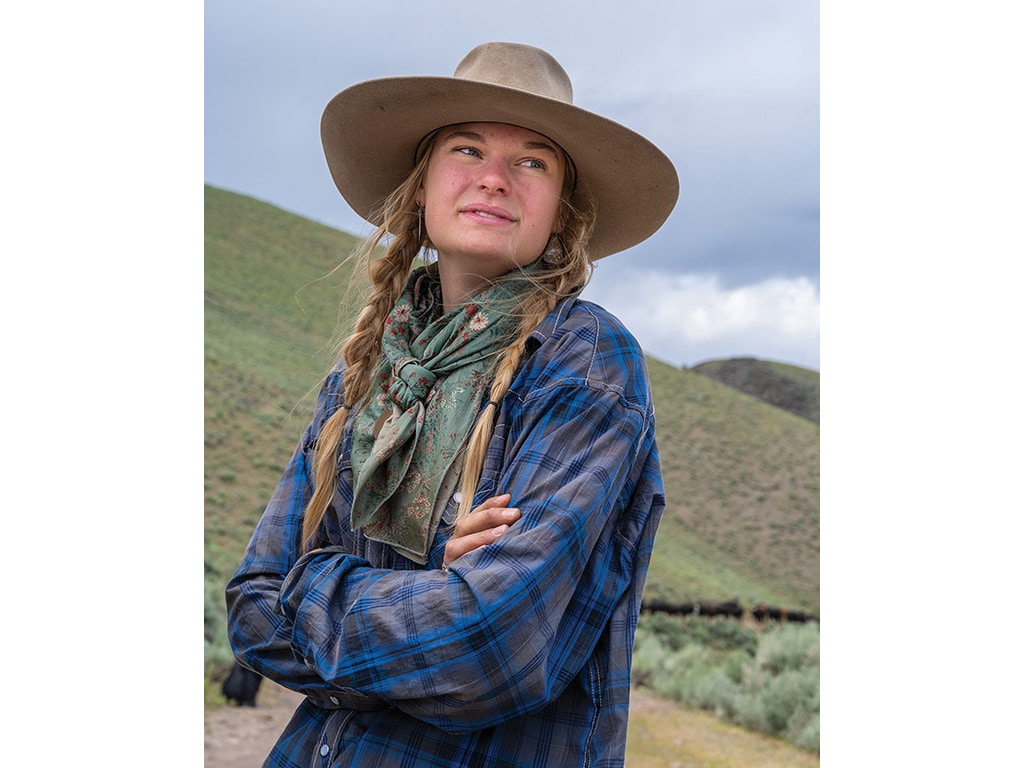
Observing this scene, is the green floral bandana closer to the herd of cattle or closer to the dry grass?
the dry grass

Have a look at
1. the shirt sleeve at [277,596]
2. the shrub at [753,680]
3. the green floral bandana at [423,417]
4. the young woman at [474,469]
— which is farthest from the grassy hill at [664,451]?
the green floral bandana at [423,417]

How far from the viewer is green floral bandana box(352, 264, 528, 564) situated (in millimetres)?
1681

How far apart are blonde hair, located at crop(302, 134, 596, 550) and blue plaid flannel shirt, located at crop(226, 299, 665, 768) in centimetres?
3

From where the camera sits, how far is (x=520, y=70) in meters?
1.78

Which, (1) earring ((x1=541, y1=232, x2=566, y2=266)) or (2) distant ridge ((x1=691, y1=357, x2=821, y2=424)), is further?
(2) distant ridge ((x1=691, y1=357, x2=821, y2=424))

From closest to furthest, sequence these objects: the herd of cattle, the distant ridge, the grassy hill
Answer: the herd of cattle
the grassy hill
the distant ridge

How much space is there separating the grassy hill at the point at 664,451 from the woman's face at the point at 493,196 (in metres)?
6.65

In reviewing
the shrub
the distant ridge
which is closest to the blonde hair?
the shrub

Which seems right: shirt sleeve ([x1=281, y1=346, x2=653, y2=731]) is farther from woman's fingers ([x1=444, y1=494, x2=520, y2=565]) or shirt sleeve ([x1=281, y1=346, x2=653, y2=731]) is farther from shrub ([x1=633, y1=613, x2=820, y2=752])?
shrub ([x1=633, y1=613, x2=820, y2=752])

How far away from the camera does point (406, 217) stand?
2047 millimetres

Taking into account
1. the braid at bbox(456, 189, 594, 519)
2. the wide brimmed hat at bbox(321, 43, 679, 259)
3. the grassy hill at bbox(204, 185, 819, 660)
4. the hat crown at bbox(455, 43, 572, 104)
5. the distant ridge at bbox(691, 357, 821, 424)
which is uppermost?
the distant ridge at bbox(691, 357, 821, 424)

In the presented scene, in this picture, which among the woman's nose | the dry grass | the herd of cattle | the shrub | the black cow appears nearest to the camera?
the woman's nose

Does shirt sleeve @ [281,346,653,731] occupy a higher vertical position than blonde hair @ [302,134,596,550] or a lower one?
lower
